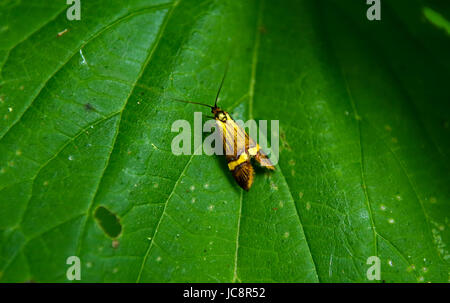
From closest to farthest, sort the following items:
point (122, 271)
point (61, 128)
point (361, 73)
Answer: point (122, 271), point (61, 128), point (361, 73)

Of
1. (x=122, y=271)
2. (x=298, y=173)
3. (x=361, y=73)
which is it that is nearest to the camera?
(x=122, y=271)

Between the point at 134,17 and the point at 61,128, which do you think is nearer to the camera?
the point at 61,128

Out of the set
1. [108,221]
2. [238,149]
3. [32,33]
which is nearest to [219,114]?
[238,149]

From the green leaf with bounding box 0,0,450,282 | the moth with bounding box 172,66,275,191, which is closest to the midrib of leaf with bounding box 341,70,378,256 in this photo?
the green leaf with bounding box 0,0,450,282

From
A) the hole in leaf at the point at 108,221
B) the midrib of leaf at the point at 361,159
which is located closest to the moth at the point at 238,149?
the midrib of leaf at the point at 361,159

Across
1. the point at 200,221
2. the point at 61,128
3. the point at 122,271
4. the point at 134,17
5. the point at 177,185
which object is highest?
the point at 134,17

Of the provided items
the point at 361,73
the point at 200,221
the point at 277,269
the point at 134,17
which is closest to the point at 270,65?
the point at 361,73

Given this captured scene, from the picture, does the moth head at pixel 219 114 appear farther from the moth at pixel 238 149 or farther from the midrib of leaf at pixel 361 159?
the midrib of leaf at pixel 361 159

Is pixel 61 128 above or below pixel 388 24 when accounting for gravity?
below

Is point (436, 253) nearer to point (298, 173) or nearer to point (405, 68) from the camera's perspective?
point (298, 173)
